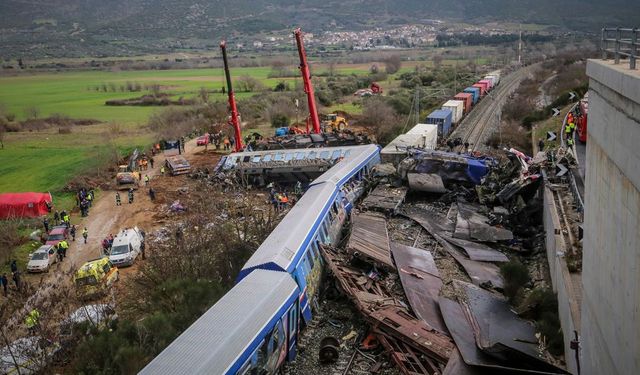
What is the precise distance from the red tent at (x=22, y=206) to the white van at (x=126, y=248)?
1004 cm

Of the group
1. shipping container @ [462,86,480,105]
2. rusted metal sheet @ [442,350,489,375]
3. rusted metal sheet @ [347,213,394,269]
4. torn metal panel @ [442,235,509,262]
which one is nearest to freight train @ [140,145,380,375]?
rusted metal sheet @ [347,213,394,269]

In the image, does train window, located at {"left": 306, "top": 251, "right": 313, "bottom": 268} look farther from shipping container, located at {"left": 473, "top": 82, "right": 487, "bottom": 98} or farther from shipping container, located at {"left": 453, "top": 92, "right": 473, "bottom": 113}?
shipping container, located at {"left": 473, "top": 82, "right": 487, "bottom": 98}

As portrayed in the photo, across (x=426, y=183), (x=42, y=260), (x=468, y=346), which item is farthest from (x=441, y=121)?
(x=468, y=346)

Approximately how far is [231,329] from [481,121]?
41.2m

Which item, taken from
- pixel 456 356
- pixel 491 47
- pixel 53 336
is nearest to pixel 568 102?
pixel 456 356

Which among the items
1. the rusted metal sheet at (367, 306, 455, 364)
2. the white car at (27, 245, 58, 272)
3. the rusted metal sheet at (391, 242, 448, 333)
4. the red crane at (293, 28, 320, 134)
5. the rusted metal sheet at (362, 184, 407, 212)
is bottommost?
the white car at (27, 245, 58, 272)

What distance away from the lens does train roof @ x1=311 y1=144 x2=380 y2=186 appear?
2184cm

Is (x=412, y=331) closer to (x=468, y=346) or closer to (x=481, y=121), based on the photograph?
(x=468, y=346)

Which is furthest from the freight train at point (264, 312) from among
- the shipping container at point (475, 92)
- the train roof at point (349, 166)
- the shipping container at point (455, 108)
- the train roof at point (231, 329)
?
the shipping container at point (475, 92)

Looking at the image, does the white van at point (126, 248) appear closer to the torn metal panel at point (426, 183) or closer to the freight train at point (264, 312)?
the freight train at point (264, 312)

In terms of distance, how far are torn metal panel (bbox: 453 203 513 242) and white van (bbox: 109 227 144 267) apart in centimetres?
1403

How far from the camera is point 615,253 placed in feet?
22.7

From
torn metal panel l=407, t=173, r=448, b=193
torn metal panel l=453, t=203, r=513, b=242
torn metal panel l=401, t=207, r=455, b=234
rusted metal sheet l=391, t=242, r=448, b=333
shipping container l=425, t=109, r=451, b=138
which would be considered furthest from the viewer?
shipping container l=425, t=109, r=451, b=138

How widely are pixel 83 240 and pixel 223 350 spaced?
21.7m
